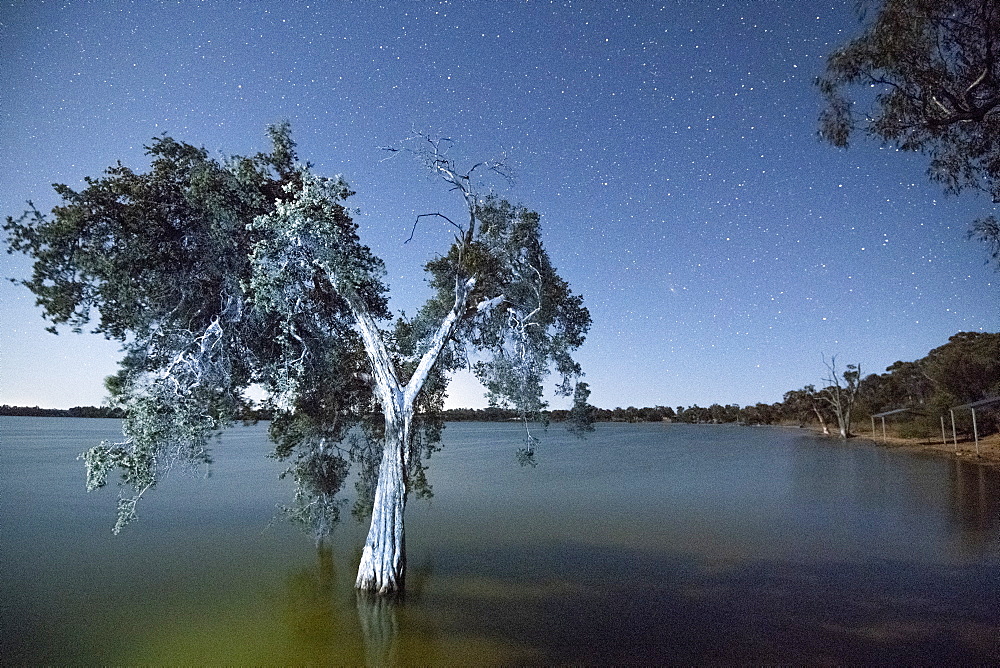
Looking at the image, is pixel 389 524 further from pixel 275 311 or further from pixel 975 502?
pixel 975 502

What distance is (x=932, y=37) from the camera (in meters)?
9.65

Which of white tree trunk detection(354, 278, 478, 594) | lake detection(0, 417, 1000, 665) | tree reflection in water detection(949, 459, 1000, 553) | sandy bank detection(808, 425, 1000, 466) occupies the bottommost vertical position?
lake detection(0, 417, 1000, 665)

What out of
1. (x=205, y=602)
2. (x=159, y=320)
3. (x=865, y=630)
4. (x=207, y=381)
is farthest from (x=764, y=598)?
(x=159, y=320)

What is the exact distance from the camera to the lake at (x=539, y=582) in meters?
9.30

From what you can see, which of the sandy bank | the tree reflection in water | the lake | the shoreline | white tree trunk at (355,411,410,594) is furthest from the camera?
the sandy bank

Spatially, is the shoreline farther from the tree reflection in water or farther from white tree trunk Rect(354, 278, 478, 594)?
white tree trunk Rect(354, 278, 478, 594)

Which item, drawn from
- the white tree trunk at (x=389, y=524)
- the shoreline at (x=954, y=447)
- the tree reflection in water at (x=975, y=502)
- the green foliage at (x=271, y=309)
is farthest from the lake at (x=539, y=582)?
the shoreline at (x=954, y=447)

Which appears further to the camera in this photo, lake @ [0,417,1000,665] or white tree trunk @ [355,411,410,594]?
white tree trunk @ [355,411,410,594]

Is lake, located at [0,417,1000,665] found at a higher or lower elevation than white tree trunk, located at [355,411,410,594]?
lower

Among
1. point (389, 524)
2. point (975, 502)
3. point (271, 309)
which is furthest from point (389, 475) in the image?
point (975, 502)

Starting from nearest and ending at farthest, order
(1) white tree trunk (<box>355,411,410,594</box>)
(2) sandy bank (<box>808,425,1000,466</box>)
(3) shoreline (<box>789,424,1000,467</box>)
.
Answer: (1) white tree trunk (<box>355,411,410,594</box>)
(3) shoreline (<box>789,424,1000,467</box>)
(2) sandy bank (<box>808,425,1000,466</box>)

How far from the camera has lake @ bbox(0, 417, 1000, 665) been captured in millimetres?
9297

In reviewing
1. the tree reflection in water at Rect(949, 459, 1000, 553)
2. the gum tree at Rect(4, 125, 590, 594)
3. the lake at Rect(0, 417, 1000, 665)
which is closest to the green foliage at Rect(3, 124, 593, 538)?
the gum tree at Rect(4, 125, 590, 594)

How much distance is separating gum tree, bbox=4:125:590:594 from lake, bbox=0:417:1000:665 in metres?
2.06
